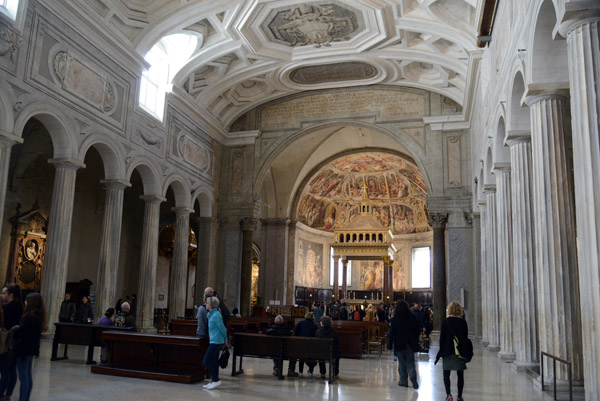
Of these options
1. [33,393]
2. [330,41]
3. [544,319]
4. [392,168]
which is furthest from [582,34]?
[392,168]

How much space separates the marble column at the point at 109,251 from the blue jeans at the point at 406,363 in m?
9.41

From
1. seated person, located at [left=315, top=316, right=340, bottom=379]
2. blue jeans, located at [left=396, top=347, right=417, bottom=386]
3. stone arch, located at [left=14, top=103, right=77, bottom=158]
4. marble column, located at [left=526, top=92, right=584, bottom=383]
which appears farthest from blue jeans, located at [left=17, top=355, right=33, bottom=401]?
stone arch, located at [left=14, top=103, right=77, bottom=158]

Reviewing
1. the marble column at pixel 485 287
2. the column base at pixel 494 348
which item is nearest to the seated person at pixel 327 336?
the column base at pixel 494 348

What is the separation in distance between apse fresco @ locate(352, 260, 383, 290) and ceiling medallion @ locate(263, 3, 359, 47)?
19400 mm

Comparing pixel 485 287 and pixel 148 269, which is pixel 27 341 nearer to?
pixel 148 269

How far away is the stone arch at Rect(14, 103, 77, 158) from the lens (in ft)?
39.7

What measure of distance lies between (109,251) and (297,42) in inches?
367

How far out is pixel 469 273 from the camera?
18250 mm

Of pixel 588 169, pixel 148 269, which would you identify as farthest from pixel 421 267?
pixel 588 169

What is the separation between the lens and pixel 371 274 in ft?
112

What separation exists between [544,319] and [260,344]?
4.40m

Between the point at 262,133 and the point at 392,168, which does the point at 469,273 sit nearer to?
the point at 262,133

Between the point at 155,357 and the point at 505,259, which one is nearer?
the point at 155,357

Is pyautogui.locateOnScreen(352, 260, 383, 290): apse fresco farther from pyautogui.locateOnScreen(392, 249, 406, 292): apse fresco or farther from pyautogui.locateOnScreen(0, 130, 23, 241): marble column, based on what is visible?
pyautogui.locateOnScreen(0, 130, 23, 241): marble column
